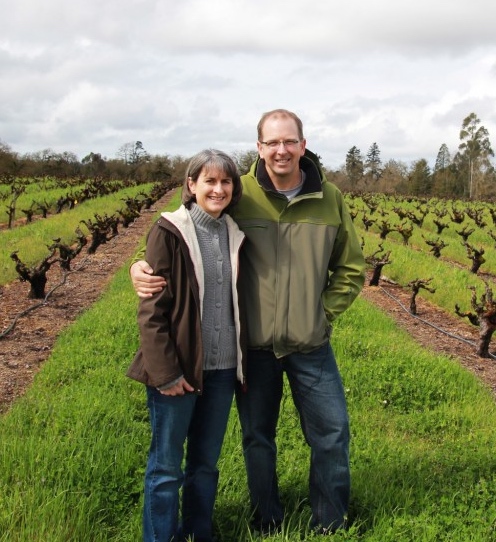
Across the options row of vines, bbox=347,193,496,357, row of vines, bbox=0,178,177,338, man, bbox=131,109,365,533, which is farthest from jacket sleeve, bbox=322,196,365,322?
row of vines, bbox=0,178,177,338

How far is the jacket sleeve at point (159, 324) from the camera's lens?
2484mm

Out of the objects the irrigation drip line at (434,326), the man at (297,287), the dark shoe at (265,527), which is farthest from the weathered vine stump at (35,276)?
the man at (297,287)

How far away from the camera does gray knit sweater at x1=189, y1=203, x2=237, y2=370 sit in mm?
2631

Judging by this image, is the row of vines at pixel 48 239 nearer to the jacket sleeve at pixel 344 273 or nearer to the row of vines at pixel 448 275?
the jacket sleeve at pixel 344 273

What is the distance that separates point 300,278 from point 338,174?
7743 cm

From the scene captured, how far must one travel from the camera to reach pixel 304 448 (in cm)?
402

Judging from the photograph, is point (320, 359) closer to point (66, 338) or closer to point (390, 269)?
point (66, 338)

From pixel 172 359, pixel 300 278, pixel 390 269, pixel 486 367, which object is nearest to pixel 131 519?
pixel 172 359

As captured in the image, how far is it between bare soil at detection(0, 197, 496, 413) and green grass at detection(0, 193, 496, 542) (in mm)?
583

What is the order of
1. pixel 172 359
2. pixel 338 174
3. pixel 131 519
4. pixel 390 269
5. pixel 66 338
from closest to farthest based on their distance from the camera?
pixel 172 359, pixel 131 519, pixel 66 338, pixel 390 269, pixel 338 174

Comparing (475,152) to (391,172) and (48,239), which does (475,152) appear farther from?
(48,239)

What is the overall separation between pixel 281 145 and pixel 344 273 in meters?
0.71

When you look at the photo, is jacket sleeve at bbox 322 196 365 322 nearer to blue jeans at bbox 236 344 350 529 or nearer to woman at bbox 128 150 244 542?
blue jeans at bbox 236 344 350 529

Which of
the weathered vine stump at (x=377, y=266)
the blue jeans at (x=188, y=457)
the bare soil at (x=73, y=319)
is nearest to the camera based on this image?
the blue jeans at (x=188, y=457)
